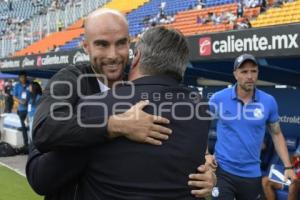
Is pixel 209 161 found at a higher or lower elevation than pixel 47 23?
lower

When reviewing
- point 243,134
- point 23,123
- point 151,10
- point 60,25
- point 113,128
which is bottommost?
point 23,123

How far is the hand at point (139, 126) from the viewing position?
→ 1647 millimetres

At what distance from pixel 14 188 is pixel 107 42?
6.52m

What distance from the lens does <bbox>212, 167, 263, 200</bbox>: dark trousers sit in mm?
4223

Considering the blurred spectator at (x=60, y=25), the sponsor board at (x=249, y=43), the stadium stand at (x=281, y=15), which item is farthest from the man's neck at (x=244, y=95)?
the blurred spectator at (x=60, y=25)

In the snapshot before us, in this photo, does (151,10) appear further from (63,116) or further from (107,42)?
(63,116)

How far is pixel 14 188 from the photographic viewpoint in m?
7.86

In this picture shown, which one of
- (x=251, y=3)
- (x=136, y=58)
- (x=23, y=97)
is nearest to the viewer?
(x=136, y=58)

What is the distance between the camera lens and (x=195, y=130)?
1.76m

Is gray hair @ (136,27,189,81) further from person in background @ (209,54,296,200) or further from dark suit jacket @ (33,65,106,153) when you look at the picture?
person in background @ (209,54,296,200)

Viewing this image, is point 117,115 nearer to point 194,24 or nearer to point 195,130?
point 195,130

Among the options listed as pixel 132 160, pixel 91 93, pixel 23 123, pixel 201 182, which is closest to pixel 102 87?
pixel 91 93

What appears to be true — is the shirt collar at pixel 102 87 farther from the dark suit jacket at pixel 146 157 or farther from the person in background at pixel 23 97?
the person in background at pixel 23 97

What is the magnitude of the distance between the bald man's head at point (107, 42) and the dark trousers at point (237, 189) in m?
2.53
